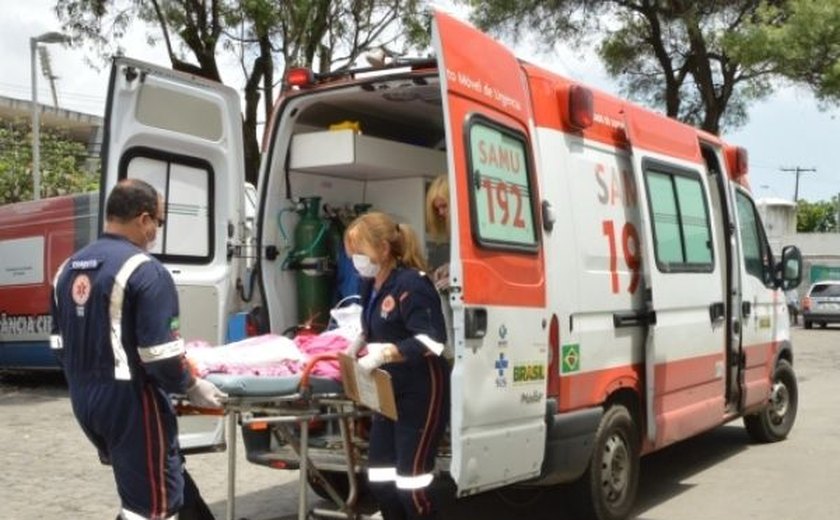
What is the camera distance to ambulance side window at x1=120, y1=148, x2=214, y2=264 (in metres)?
5.64

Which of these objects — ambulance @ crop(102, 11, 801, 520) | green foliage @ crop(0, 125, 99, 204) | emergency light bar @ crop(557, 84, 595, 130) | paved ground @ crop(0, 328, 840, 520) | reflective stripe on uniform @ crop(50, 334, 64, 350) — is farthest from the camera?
green foliage @ crop(0, 125, 99, 204)

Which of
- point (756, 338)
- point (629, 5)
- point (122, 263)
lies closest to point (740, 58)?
point (629, 5)

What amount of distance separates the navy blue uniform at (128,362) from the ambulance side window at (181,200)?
1.68m

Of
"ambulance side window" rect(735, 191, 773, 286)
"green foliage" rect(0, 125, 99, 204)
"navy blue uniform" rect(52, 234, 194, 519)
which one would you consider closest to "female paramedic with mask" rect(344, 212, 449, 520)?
"navy blue uniform" rect(52, 234, 194, 519)

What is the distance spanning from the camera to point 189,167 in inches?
232

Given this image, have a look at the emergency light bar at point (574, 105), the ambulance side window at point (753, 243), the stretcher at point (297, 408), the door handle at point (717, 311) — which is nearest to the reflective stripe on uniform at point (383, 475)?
the stretcher at point (297, 408)

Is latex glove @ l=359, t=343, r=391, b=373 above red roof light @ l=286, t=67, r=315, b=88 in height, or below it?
below

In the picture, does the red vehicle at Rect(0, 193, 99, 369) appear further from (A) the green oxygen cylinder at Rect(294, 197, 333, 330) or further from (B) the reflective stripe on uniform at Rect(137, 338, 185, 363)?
(B) the reflective stripe on uniform at Rect(137, 338, 185, 363)

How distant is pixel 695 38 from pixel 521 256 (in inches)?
553

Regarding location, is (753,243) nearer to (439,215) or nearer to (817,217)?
(439,215)

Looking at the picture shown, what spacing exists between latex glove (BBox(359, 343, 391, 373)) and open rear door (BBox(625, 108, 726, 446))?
2.10 meters

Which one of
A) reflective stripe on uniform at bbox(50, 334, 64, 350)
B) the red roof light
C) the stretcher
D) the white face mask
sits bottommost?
the stretcher

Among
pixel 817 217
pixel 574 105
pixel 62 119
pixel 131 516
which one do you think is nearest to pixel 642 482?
pixel 574 105

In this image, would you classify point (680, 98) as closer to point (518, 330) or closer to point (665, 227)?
point (665, 227)
